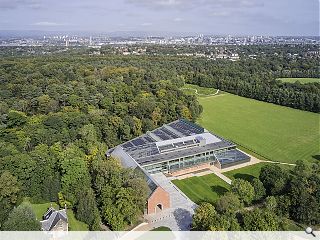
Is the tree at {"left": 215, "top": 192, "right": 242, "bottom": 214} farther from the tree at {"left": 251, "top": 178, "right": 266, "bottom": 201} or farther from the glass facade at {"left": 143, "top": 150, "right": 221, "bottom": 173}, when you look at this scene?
the glass facade at {"left": 143, "top": 150, "right": 221, "bottom": 173}

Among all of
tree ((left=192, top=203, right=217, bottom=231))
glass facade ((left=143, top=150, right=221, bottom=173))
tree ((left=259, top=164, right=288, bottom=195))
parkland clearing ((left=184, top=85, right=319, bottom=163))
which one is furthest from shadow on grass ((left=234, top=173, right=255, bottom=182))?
tree ((left=192, top=203, right=217, bottom=231))

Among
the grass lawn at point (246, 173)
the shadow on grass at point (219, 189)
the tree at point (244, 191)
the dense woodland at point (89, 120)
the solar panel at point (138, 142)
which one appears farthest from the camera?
the solar panel at point (138, 142)

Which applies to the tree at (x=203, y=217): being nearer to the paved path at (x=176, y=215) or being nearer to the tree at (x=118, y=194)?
the paved path at (x=176, y=215)

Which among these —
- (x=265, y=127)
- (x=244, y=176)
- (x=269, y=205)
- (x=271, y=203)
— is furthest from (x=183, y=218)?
(x=265, y=127)

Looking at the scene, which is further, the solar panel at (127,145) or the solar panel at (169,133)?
the solar panel at (169,133)

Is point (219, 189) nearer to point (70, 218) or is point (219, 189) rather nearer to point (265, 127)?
point (70, 218)

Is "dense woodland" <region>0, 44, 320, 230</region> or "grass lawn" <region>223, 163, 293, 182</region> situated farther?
"grass lawn" <region>223, 163, 293, 182</region>

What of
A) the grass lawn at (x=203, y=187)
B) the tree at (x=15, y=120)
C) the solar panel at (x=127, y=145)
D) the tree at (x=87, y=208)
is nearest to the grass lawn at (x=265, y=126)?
the grass lawn at (x=203, y=187)
